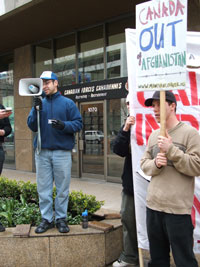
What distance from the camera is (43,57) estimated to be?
1001 cm

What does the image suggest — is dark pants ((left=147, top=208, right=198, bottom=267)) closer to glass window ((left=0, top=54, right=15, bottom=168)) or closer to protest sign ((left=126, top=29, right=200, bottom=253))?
protest sign ((left=126, top=29, right=200, bottom=253))

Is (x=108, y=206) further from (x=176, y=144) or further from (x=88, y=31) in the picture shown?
(x=88, y=31)

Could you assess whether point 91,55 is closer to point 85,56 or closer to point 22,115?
point 85,56

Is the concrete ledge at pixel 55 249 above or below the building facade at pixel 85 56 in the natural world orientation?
below

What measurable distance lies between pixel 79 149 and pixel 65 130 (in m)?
5.47

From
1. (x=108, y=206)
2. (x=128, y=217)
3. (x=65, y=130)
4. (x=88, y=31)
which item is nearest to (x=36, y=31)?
(x=88, y=31)

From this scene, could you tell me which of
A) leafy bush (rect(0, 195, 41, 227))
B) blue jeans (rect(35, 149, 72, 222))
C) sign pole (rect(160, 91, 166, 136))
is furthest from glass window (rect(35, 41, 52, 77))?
sign pole (rect(160, 91, 166, 136))

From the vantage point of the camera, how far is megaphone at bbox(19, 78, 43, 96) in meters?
3.35

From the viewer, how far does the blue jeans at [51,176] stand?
342 cm

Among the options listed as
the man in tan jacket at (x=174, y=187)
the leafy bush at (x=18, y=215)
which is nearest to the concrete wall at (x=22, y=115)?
the leafy bush at (x=18, y=215)

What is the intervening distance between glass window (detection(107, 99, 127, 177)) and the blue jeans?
4.47m

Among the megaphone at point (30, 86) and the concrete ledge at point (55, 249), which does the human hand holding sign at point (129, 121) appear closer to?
the megaphone at point (30, 86)

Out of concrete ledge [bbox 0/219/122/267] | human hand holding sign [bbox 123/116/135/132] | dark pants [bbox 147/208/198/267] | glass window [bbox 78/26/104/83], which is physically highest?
glass window [bbox 78/26/104/83]

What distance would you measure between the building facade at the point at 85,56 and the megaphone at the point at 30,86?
14.0ft
